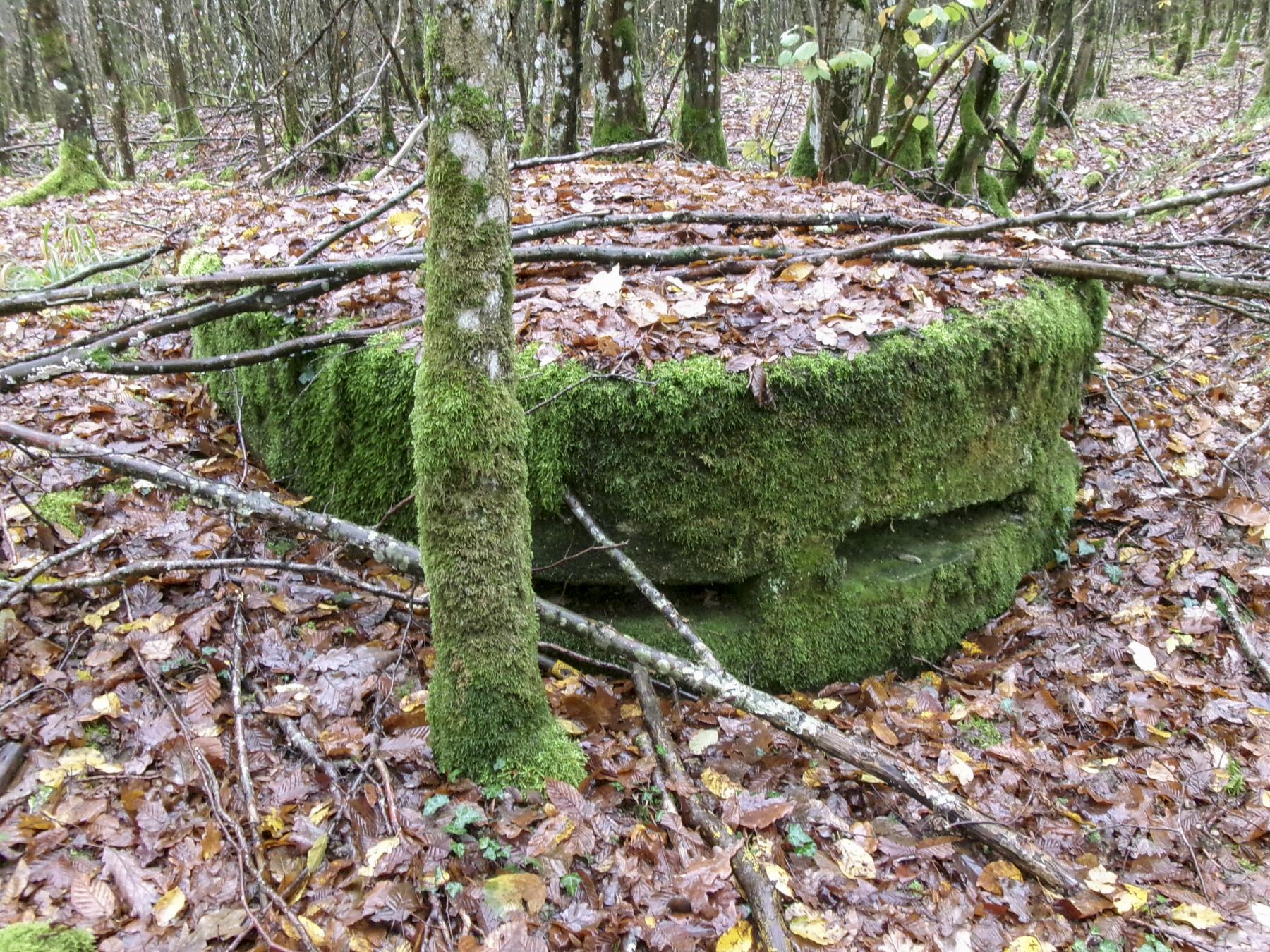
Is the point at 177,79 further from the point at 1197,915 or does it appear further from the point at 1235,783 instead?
the point at 1197,915

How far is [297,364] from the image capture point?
3.73 m

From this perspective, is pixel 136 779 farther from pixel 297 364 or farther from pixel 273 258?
pixel 273 258

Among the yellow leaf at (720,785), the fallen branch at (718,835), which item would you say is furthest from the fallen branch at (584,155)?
the yellow leaf at (720,785)

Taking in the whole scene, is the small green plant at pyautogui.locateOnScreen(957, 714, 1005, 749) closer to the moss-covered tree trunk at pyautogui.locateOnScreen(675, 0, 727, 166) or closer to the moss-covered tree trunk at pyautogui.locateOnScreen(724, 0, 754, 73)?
the moss-covered tree trunk at pyautogui.locateOnScreen(675, 0, 727, 166)

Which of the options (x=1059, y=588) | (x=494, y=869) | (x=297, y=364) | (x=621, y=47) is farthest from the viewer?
(x=621, y=47)

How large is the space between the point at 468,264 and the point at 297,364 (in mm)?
2084

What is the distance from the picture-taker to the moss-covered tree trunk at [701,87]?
286 inches

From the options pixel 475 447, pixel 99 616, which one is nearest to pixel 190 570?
pixel 99 616

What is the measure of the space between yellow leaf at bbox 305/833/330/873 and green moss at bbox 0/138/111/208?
11.7 meters

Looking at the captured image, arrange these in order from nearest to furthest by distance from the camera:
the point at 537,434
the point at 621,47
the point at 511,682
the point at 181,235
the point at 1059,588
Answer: the point at 511,682 < the point at 537,434 < the point at 1059,588 < the point at 181,235 < the point at 621,47

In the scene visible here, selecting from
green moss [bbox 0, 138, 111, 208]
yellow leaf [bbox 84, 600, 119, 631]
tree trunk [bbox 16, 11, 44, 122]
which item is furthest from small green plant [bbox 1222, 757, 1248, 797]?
tree trunk [bbox 16, 11, 44, 122]

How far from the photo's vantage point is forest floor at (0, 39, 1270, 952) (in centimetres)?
214

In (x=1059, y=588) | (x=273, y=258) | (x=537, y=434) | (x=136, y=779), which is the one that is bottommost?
(x=1059, y=588)

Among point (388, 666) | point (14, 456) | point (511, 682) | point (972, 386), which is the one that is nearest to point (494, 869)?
point (511, 682)
